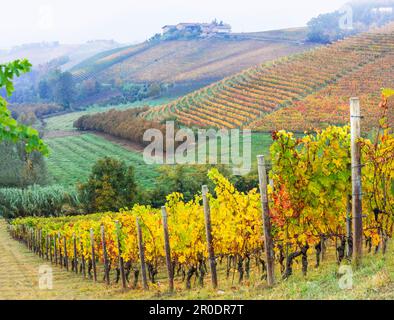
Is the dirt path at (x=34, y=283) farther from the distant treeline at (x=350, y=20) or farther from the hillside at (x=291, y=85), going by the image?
the distant treeline at (x=350, y=20)

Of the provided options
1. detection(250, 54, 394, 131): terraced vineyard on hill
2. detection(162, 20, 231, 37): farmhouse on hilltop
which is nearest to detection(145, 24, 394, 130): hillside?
detection(250, 54, 394, 131): terraced vineyard on hill

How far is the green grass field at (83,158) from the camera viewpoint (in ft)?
185

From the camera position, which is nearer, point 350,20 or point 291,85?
point 291,85

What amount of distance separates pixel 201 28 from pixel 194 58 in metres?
17.1

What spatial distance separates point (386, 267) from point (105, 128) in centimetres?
6538

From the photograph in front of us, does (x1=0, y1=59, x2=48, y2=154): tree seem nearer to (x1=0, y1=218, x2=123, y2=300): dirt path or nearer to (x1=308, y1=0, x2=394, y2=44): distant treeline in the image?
(x1=0, y1=218, x2=123, y2=300): dirt path

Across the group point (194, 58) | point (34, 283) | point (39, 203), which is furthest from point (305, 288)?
point (194, 58)

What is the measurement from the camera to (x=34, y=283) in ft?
56.1

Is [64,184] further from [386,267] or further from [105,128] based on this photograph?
[386,267]

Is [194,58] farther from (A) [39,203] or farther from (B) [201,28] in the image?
(A) [39,203]

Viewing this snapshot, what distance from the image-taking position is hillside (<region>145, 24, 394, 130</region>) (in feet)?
196

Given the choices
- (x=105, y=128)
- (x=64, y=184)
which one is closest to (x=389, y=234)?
(x=64, y=184)

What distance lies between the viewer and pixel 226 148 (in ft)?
171

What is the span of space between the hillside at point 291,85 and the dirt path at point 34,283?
1183 inches
